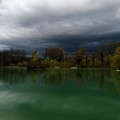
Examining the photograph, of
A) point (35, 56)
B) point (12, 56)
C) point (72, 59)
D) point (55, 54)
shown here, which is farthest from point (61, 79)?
point (12, 56)

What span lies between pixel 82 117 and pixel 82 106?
5.77 ft

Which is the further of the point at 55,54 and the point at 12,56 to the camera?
the point at 12,56

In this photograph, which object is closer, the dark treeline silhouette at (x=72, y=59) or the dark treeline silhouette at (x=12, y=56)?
the dark treeline silhouette at (x=72, y=59)

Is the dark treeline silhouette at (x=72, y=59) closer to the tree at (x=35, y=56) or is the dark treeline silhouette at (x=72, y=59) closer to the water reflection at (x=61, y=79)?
the tree at (x=35, y=56)

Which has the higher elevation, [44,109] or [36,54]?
[36,54]

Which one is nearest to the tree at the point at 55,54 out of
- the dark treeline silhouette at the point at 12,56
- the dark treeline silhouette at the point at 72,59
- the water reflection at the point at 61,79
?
the dark treeline silhouette at the point at 72,59

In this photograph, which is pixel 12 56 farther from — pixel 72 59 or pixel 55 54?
pixel 72 59

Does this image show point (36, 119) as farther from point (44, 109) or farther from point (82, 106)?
point (82, 106)

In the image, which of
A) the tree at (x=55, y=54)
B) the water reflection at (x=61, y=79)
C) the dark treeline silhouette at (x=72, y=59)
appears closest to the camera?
the water reflection at (x=61, y=79)

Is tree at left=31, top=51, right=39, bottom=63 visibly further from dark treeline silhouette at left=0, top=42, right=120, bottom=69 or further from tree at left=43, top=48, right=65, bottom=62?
tree at left=43, top=48, right=65, bottom=62

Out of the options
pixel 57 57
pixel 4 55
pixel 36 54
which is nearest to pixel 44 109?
pixel 36 54

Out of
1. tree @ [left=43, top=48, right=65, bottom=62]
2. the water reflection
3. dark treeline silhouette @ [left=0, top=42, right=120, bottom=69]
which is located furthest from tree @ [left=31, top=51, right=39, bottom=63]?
the water reflection

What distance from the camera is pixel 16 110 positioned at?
26.8ft

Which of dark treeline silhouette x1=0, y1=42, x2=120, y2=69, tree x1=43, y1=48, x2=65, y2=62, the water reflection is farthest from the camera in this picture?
tree x1=43, y1=48, x2=65, y2=62
